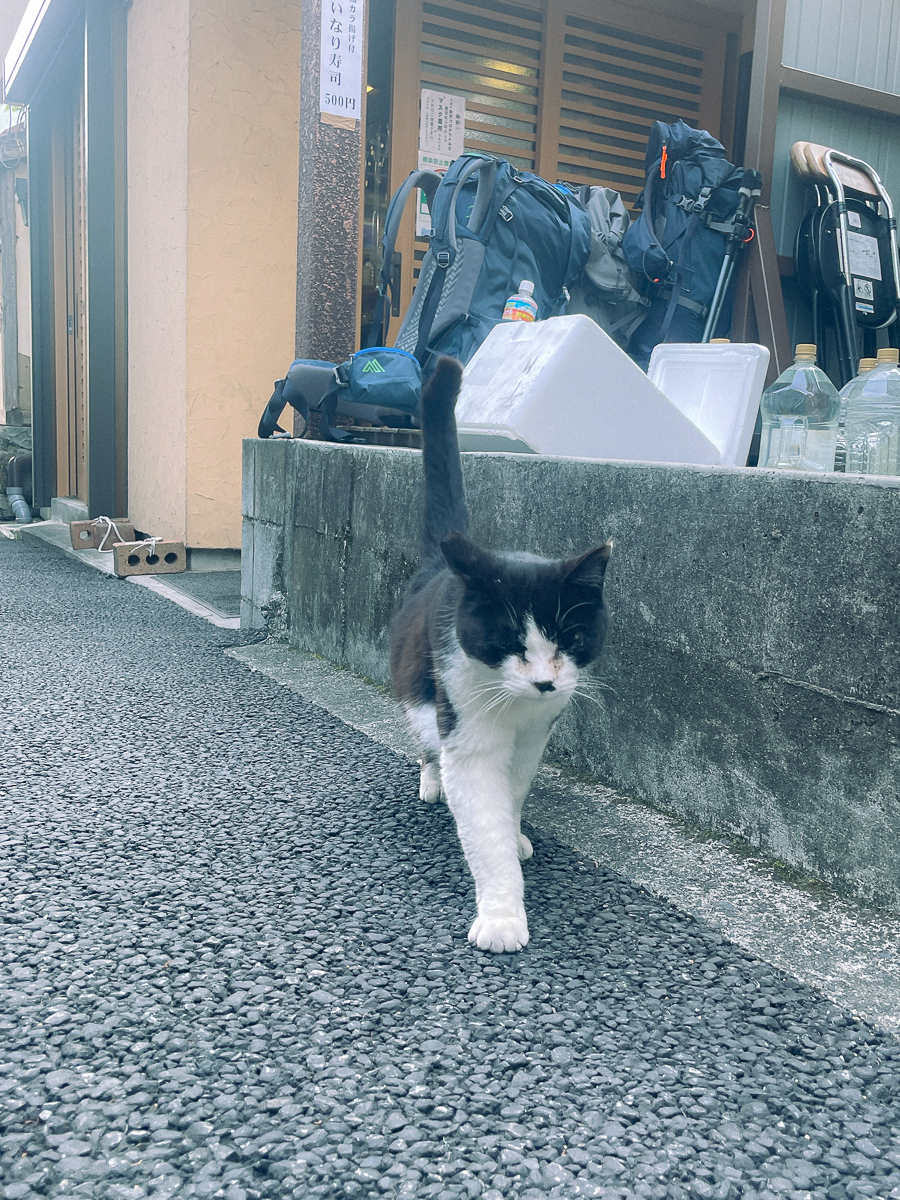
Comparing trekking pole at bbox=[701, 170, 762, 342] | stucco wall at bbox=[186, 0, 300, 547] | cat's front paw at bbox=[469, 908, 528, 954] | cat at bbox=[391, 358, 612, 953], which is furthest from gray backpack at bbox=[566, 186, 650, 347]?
cat's front paw at bbox=[469, 908, 528, 954]

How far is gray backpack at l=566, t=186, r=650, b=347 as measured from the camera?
153 inches

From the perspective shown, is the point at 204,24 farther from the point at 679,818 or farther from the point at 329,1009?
the point at 329,1009

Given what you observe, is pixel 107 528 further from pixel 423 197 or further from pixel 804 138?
pixel 804 138

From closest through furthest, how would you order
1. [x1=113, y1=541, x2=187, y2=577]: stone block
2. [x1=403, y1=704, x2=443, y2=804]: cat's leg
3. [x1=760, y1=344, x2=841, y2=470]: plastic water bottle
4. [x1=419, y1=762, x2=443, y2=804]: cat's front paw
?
[x1=403, y1=704, x2=443, y2=804]: cat's leg < [x1=419, y1=762, x2=443, y2=804]: cat's front paw < [x1=760, y1=344, x2=841, y2=470]: plastic water bottle < [x1=113, y1=541, x2=187, y2=577]: stone block

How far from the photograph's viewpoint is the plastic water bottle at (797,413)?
2.80 m

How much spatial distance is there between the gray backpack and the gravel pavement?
2.54 meters

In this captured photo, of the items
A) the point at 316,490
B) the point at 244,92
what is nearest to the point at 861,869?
the point at 316,490

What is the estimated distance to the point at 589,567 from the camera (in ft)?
4.93

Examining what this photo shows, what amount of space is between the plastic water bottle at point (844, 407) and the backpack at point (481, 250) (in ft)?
3.86

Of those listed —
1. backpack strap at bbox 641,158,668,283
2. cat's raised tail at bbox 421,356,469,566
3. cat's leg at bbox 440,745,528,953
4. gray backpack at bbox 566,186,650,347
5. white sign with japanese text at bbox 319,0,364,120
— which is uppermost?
white sign with japanese text at bbox 319,0,364,120

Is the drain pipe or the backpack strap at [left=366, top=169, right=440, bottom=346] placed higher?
the backpack strap at [left=366, top=169, right=440, bottom=346]

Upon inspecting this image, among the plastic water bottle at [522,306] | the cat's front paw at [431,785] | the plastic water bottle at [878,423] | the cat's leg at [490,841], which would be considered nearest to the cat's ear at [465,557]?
the cat's leg at [490,841]

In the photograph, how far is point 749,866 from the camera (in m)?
1.72

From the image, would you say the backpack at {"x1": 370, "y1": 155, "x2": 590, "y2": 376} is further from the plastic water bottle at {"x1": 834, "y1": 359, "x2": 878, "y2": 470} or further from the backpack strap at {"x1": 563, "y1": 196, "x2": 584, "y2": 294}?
the plastic water bottle at {"x1": 834, "y1": 359, "x2": 878, "y2": 470}
